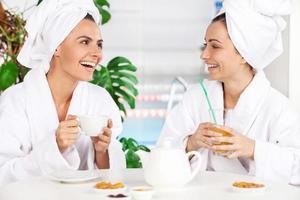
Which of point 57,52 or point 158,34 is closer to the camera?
point 57,52

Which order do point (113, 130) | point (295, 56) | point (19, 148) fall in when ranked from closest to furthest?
point (19, 148) < point (113, 130) < point (295, 56)

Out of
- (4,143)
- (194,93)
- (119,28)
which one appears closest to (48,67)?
(4,143)

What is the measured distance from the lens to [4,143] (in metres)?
2.53

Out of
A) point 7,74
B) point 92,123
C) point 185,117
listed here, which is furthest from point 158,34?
point 92,123

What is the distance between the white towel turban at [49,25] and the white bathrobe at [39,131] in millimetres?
76

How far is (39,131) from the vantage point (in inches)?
103

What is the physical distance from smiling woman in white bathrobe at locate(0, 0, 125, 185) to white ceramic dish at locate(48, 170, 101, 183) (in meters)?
0.32

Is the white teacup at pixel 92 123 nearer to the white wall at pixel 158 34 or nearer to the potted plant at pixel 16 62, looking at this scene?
the potted plant at pixel 16 62

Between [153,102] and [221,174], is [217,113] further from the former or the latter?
[153,102]

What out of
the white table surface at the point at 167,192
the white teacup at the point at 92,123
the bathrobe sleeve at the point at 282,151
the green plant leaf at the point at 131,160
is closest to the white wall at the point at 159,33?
the green plant leaf at the point at 131,160

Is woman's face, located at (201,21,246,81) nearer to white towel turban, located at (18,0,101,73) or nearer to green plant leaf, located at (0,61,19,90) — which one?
white towel turban, located at (18,0,101,73)

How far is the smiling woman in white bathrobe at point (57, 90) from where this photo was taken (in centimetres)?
258

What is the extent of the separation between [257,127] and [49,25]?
978 mm

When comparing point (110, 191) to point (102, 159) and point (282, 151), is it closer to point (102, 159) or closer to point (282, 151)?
point (102, 159)
